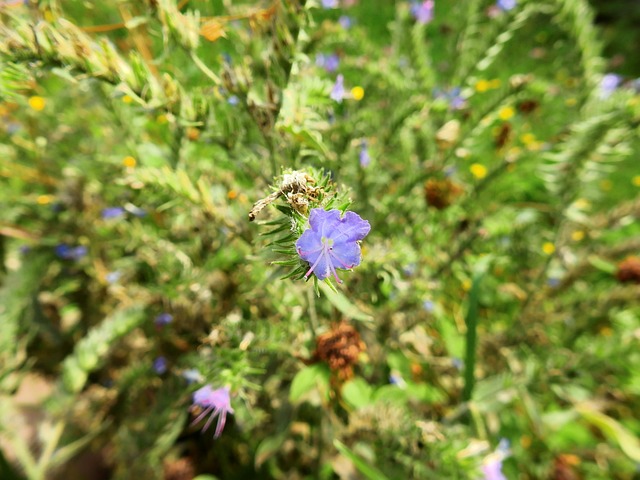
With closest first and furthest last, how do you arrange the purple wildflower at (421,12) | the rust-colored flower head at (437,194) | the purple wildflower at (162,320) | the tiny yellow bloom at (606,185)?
the purple wildflower at (162,320) → the rust-colored flower head at (437,194) → the purple wildflower at (421,12) → the tiny yellow bloom at (606,185)

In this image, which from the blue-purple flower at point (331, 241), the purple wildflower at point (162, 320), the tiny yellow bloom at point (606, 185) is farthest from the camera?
the tiny yellow bloom at point (606, 185)

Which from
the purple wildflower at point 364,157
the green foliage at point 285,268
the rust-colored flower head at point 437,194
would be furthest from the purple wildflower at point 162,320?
the rust-colored flower head at point 437,194

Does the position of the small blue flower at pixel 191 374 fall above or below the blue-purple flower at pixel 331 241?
below

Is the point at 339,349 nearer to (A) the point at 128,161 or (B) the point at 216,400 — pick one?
(B) the point at 216,400

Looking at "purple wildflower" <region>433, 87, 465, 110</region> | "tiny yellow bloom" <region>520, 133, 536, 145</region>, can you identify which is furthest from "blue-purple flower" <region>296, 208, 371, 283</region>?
"tiny yellow bloom" <region>520, 133, 536, 145</region>

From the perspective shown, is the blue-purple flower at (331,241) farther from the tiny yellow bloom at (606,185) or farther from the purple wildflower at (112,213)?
the tiny yellow bloom at (606,185)

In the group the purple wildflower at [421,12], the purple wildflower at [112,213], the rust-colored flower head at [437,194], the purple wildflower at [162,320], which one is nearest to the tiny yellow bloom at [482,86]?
the purple wildflower at [421,12]

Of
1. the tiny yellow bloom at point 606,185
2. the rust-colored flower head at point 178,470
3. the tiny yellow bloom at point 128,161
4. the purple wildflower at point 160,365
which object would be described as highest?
the tiny yellow bloom at point 128,161

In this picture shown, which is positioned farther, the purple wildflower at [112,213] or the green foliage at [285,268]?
the purple wildflower at [112,213]

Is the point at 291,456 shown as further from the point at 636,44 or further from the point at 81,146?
the point at 636,44
